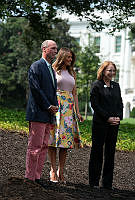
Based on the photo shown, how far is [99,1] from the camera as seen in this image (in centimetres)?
→ 1809

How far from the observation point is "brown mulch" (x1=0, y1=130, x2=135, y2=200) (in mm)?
4732

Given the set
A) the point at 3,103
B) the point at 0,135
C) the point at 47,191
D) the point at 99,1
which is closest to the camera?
the point at 47,191

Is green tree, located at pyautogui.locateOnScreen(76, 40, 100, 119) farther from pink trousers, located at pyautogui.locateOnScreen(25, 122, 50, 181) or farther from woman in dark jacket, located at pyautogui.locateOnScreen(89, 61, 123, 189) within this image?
pink trousers, located at pyautogui.locateOnScreen(25, 122, 50, 181)

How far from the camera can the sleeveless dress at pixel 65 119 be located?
607 centimetres

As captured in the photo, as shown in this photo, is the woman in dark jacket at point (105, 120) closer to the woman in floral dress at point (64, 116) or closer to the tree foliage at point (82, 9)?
the woman in floral dress at point (64, 116)

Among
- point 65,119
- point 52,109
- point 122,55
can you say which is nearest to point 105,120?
point 65,119

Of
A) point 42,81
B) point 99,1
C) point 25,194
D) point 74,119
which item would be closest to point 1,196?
point 25,194

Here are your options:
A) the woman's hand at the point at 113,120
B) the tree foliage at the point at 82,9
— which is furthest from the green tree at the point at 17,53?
the woman's hand at the point at 113,120

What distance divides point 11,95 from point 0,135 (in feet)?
122

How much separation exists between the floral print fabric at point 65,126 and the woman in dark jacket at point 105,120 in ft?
0.96

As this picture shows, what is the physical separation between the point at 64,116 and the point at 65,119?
0.05 m

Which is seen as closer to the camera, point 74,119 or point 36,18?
point 74,119

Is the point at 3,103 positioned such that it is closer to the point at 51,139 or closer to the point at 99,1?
the point at 99,1

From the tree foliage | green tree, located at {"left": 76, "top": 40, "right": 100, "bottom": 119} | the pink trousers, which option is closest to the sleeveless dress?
the pink trousers
